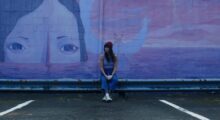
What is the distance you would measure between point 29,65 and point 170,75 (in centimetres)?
376

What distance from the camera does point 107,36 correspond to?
14055 millimetres

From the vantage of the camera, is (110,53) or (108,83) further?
(110,53)

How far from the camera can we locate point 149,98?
13227 mm

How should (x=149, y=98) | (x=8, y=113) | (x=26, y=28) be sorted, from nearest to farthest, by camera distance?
(x=8, y=113) < (x=149, y=98) < (x=26, y=28)

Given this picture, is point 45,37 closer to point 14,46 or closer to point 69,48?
point 69,48

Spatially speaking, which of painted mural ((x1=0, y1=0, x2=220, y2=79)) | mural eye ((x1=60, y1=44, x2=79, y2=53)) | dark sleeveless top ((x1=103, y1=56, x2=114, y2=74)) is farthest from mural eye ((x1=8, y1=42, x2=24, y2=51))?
dark sleeveless top ((x1=103, y1=56, x2=114, y2=74))

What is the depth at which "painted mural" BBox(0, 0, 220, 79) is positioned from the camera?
14.1 metres

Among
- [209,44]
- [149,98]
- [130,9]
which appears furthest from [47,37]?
[209,44]

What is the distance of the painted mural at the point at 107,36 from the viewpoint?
14.1 meters

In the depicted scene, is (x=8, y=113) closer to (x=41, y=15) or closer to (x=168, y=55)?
(x=41, y=15)

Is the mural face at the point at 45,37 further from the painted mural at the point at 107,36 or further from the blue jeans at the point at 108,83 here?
the blue jeans at the point at 108,83

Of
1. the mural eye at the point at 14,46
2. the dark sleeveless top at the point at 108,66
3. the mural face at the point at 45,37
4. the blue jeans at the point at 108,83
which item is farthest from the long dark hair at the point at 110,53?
the mural eye at the point at 14,46

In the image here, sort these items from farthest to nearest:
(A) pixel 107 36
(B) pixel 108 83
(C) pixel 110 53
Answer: (A) pixel 107 36, (C) pixel 110 53, (B) pixel 108 83

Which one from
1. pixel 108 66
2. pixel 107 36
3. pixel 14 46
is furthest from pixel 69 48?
pixel 108 66
